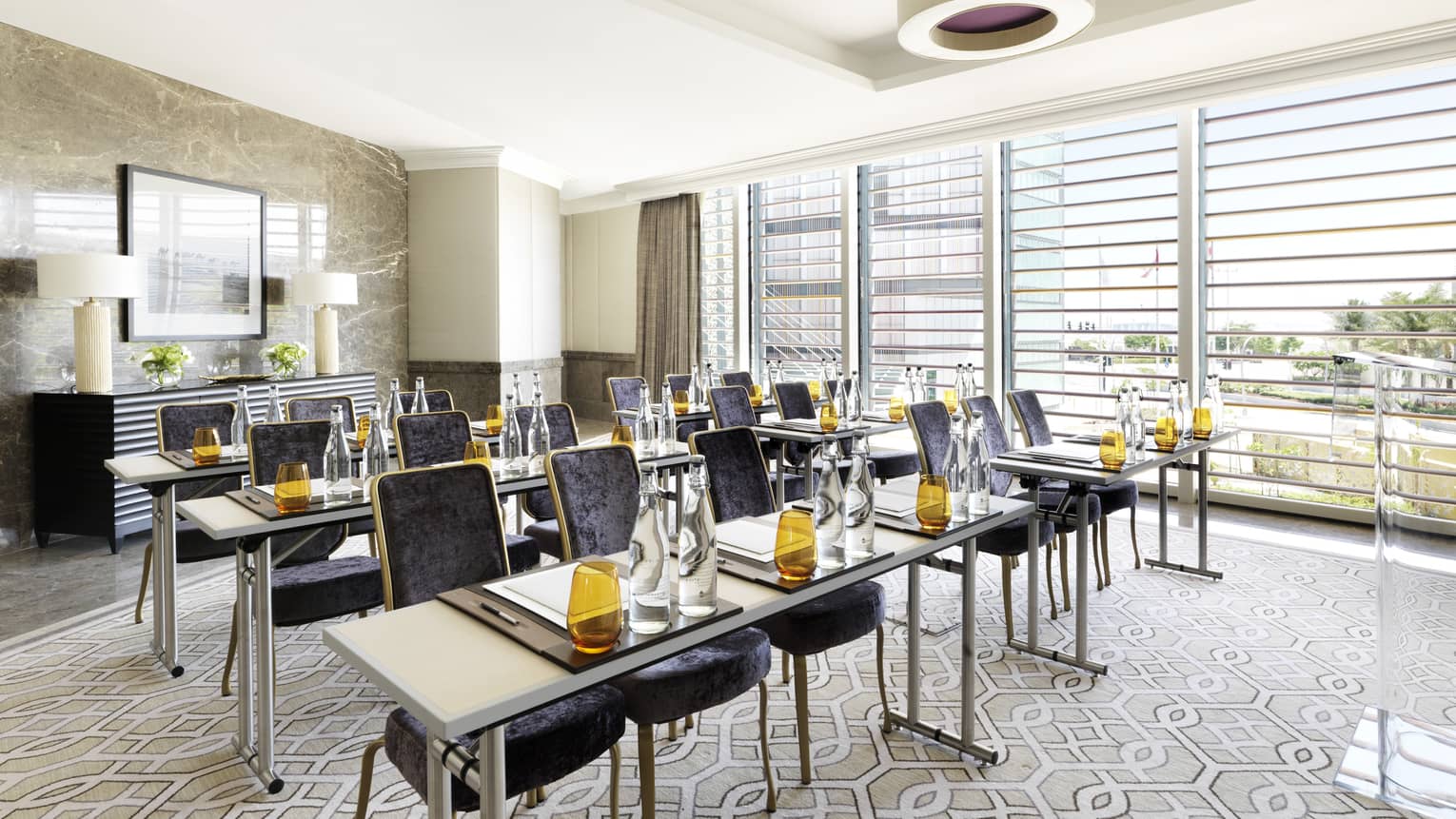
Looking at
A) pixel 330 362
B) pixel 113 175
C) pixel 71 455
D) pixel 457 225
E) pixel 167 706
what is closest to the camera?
pixel 167 706

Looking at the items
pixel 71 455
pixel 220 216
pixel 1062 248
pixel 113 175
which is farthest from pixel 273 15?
pixel 1062 248

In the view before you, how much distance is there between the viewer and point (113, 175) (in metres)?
5.42

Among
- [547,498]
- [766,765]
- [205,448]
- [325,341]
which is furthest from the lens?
[325,341]

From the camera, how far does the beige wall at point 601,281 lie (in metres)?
9.45

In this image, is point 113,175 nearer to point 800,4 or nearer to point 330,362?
point 330,362

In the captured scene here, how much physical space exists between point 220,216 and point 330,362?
4.56 ft

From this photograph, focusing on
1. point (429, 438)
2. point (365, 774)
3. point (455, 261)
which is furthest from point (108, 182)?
point (365, 774)

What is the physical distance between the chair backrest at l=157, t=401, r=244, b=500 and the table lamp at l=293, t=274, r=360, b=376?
3.15 meters

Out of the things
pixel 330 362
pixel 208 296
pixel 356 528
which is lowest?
pixel 356 528

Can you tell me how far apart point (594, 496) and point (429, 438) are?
1.34 m

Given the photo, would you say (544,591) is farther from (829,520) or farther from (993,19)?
(993,19)

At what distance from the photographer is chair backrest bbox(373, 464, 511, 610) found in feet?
6.43

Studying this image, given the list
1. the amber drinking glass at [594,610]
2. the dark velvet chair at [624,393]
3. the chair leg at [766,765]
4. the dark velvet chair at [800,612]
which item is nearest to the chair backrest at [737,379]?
the dark velvet chair at [624,393]

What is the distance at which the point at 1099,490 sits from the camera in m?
3.84
